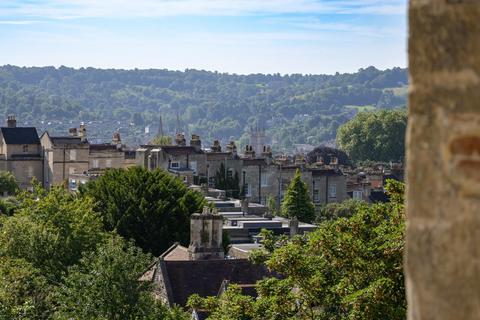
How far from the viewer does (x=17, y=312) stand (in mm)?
28547

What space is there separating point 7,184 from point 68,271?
1846 inches

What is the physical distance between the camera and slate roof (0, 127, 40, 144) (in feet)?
288

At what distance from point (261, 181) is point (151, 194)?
3525 cm

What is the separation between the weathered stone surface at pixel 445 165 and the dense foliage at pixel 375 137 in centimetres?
15236

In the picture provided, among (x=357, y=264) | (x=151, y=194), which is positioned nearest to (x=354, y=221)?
(x=357, y=264)

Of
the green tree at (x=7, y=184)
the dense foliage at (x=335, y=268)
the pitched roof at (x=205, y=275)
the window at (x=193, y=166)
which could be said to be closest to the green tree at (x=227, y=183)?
the window at (x=193, y=166)

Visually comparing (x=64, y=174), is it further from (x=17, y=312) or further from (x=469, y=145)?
(x=469, y=145)

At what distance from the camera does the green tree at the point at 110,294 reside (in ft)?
89.6

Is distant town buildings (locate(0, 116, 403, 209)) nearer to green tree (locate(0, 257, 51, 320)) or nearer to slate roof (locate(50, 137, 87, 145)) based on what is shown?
slate roof (locate(50, 137, 87, 145))

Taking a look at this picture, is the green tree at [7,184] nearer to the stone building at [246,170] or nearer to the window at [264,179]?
the stone building at [246,170]

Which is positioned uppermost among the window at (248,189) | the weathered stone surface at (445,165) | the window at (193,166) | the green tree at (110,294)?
the weathered stone surface at (445,165)

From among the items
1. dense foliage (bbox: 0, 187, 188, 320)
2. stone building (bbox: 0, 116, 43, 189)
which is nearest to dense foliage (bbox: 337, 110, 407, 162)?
stone building (bbox: 0, 116, 43, 189)

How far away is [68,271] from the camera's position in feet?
109

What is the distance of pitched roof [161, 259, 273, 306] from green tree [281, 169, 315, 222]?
121 feet
